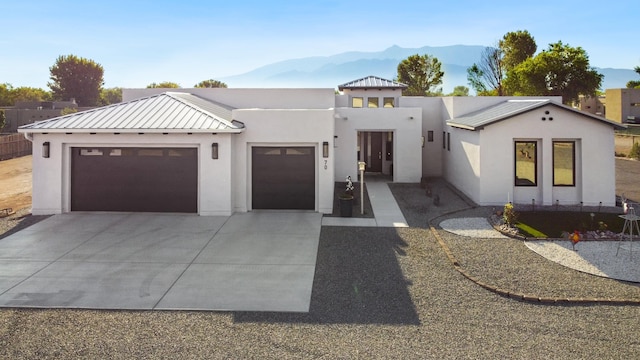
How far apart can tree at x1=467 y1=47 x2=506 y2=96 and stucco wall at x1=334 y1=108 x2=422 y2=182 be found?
45.4 meters

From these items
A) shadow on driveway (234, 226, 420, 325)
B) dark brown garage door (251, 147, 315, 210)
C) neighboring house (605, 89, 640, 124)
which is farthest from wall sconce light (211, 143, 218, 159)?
neighboring house (605, 89, 640, 124)

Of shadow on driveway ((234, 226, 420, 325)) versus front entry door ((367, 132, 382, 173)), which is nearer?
shadow on driveway ((234, 226, 420, 325))

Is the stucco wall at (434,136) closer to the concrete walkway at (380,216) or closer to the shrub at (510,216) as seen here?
the concrete walkway at (380,216)

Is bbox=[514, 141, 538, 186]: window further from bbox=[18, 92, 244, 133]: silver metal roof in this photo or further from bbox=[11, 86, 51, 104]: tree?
bbox=[11, 86, 51, 104]: tree

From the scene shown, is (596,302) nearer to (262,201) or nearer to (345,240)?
(345,240)

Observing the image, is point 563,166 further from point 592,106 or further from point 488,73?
point 592,106

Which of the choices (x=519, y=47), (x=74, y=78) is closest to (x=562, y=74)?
(x=519, y=47)

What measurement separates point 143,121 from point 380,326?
11.3 metres

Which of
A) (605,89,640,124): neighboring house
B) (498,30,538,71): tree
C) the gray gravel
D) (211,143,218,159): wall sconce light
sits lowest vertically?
the gray gravel

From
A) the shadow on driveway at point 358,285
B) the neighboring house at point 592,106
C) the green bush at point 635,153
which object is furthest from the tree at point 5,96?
the neighboring house at point 592,106

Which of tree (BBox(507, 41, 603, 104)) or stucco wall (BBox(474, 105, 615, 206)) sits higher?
tree (BBox(507, 41, 603, 104))

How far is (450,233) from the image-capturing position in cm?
1226

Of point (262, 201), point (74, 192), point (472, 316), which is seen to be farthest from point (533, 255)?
point (74, 192)

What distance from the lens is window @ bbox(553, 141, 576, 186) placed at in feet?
→ 51.4
